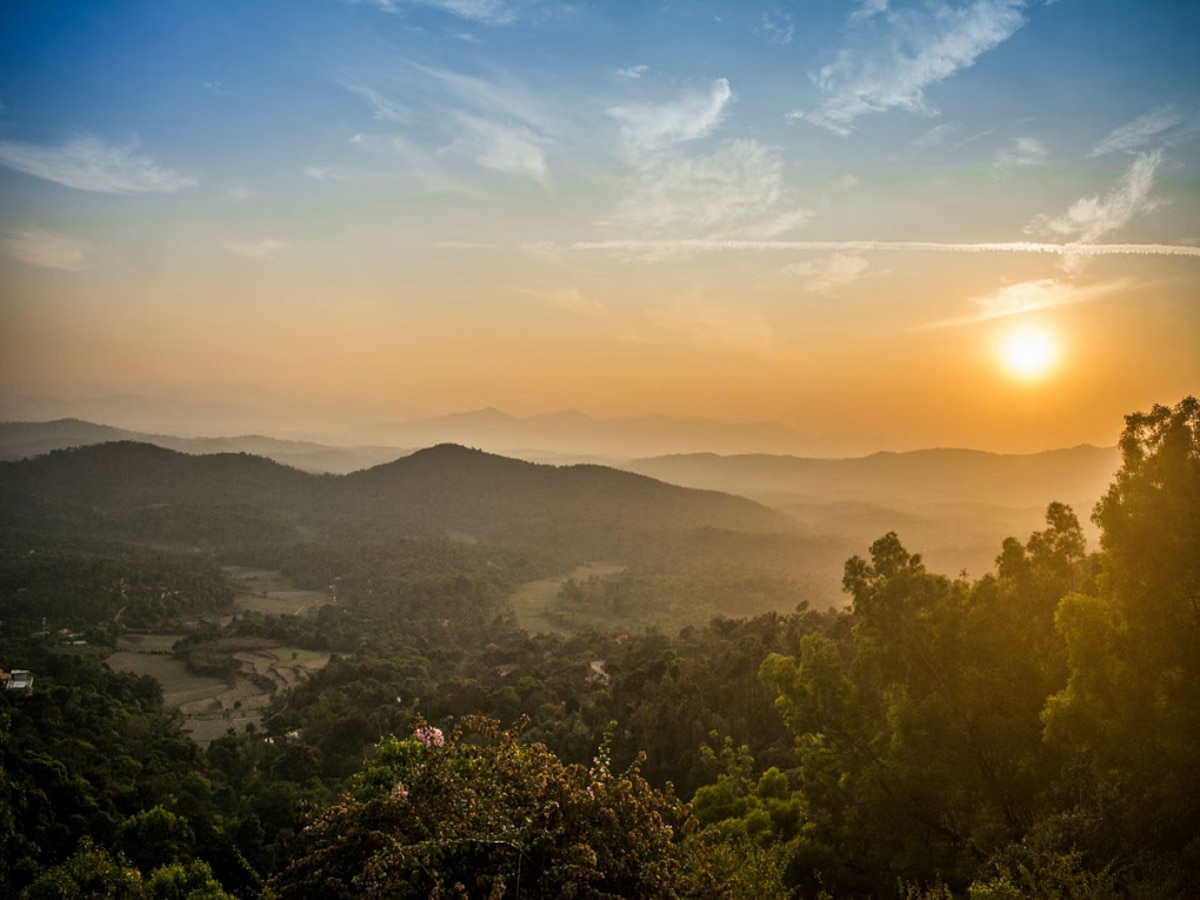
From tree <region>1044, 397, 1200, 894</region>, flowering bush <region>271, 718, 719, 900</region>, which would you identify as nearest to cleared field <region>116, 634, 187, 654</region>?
flowering bush <region>271, 718, 719, 900</region>

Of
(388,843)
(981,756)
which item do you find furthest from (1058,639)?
(388,843)

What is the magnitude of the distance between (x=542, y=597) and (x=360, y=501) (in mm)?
73133

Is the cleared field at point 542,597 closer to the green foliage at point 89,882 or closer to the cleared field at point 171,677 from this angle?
the cleared field at point 171,677

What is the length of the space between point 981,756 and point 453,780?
11.4m

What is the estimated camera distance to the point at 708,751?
86.3 feet

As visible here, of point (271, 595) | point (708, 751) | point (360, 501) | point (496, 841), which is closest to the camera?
point (496, 841)

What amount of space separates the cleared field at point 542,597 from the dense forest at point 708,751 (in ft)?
50.1

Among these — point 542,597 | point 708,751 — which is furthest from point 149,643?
point 708,751

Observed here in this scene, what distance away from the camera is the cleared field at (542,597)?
90188mm

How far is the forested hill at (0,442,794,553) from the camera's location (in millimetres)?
130125

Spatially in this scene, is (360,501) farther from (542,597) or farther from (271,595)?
(542,597)

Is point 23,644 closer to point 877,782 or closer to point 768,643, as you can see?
point 768,643

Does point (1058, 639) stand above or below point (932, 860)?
above

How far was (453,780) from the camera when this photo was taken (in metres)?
8.22
